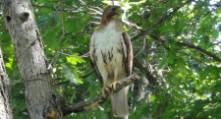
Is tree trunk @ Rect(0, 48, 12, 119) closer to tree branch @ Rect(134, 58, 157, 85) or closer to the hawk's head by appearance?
the hawk's head

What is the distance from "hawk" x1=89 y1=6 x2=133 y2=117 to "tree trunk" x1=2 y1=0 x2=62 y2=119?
1.55 meters

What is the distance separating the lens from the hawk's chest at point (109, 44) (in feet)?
19.3

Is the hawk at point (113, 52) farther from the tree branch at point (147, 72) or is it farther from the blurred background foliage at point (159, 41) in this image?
the tree branch at point (147, 72)

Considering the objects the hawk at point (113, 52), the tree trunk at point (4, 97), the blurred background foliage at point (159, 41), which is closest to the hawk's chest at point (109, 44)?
the hawk at point (113, 52)

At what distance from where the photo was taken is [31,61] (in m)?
4.25

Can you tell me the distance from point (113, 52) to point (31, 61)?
6.04 ft

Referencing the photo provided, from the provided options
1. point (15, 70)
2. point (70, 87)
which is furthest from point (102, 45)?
point (70, 87)

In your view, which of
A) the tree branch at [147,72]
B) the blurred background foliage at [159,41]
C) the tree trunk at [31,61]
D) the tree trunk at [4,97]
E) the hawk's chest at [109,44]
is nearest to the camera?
→ the tree trunk at [4,97]

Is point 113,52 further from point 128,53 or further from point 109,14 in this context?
point 109,14

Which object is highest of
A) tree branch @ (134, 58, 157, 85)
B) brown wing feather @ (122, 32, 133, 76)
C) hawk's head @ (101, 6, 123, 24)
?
hawk's head @ (101, 6, 123, 24)

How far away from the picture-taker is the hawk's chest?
5.88 m

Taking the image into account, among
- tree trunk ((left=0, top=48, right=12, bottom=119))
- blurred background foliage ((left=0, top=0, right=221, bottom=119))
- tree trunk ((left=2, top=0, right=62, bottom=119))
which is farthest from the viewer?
blurred background foliage ((left=0, top=0, right=221, bottom=119))

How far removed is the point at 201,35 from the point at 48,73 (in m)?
3.35

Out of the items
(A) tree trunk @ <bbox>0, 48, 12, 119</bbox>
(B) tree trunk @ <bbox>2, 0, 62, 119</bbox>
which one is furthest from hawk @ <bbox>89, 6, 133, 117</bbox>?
(A) tree trunk @ <bbox>0, 48, 12, 119</bbox>
